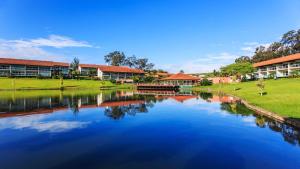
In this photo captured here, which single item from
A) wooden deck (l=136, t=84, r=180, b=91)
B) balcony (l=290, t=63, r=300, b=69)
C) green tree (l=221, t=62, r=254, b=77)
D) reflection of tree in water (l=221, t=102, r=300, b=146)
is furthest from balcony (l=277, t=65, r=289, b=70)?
reflection of tree in water (l=221, t=102, r=300, b=146)

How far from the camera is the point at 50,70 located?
8350 cm

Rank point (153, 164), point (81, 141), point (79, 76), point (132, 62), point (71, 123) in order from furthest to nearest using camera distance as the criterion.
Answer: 1. point (132, 62)
2. point (79, 76)
3. point (71, 123)
4. point (81, 141)
5. point (153, 164)

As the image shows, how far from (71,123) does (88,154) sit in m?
7.41

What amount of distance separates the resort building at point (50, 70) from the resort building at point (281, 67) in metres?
43.7

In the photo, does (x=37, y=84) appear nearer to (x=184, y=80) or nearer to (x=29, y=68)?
(x=29, y=68)

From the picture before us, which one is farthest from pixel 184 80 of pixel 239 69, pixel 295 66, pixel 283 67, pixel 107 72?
pixel 107 72

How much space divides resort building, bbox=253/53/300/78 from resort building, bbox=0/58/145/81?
4368 cm

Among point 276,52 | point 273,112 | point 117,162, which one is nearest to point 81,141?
point 117,162

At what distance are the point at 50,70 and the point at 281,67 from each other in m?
68.5

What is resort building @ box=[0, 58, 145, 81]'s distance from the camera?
2921 inches

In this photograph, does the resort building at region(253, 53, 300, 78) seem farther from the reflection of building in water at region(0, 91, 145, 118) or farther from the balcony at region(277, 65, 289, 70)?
the reflection of building in water at region(0, 91, 145, 118)

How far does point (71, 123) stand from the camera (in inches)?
655

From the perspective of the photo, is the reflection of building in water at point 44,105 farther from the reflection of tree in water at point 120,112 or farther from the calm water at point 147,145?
the calm water at point 147,145

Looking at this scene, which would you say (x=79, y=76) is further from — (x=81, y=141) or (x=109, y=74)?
(x=81, y=141)
